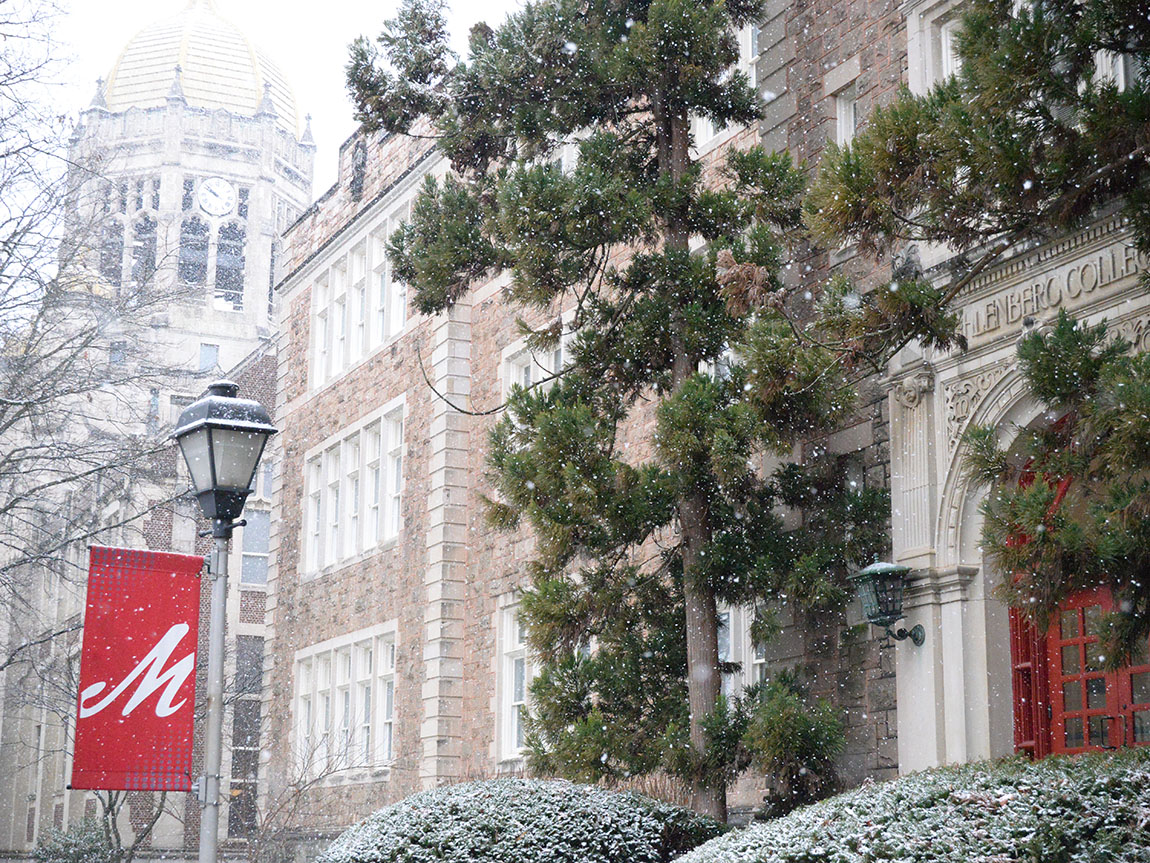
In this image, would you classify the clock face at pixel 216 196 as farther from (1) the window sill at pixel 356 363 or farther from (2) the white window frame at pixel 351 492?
(2) the white window frame at pixel 351 492

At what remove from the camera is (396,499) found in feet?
74.2

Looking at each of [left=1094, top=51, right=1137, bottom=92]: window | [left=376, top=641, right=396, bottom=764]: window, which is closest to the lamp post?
[left=1094, top=51, right=1137, bottom=92]: window

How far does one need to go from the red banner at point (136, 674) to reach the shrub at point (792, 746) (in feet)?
13.2

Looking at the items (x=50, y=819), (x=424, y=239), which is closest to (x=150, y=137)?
(x=50, y=819)

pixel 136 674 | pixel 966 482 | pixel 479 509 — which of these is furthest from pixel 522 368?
pixel 136 674

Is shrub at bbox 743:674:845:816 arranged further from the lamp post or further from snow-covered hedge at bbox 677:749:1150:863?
the lamp post

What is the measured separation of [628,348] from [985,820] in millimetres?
6027

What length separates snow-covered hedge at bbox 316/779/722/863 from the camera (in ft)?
30.1

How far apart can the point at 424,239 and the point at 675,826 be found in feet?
17.7

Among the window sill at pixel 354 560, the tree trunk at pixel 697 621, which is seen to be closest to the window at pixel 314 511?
the window sill at pixel 354 560

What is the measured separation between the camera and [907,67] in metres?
11.8

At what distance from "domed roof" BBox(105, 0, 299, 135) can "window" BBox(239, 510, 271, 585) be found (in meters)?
33.3

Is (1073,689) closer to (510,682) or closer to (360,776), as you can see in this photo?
(510,682)

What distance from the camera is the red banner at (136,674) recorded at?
8.01m
